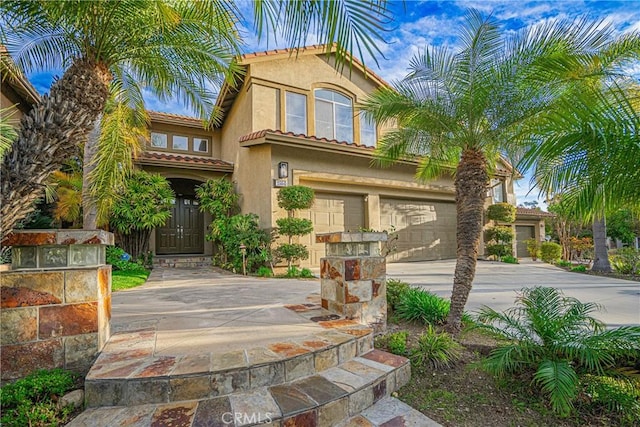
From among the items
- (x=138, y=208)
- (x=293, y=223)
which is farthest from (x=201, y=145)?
(x=293, y=223)

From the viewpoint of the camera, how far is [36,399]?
6.83 feet

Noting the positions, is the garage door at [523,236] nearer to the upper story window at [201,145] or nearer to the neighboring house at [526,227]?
the neighboring house at [526,227]

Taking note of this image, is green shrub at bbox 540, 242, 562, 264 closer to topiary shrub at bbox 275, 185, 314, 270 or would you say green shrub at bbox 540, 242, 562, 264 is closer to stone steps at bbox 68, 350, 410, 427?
topiary shrub at bbox 275, 185, 314, 270

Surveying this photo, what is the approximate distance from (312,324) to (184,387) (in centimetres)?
148

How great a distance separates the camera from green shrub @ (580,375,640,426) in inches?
90.7

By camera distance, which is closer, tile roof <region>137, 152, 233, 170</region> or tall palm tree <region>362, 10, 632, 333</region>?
tall palm tree <region>362, 10, 632, 333</region>

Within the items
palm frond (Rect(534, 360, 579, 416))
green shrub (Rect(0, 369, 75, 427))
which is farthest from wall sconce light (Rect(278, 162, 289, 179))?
palm frond (Rect(534, 360, 579, 416))

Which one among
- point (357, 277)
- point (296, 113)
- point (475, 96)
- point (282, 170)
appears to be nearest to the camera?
point (357, 277)

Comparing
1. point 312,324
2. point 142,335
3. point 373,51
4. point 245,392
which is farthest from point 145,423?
point 373,51

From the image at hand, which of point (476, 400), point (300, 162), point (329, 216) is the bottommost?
point (476, 400)

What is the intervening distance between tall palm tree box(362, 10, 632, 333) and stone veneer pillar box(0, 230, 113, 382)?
3.83 m

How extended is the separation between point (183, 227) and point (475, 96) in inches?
420

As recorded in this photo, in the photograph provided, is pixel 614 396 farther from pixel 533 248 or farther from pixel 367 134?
pixel 533 248

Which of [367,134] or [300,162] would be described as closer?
[300,162]
